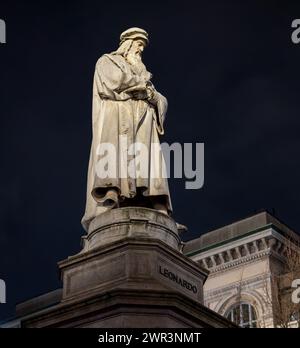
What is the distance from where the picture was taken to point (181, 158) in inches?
616

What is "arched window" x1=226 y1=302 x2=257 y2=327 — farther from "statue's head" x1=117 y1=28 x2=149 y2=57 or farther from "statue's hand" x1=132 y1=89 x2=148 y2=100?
"statue's hand" x1=132 y1=89 x2=148 y2=100

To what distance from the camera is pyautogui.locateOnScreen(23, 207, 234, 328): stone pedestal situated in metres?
11.5

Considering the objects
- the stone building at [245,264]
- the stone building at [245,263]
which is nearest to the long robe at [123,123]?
→ the stone building at [245,264]

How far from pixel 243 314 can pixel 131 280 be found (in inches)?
1371

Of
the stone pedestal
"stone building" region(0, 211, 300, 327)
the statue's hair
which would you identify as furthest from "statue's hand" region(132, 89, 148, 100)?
"stone building" region(0, 211, 300, 327)

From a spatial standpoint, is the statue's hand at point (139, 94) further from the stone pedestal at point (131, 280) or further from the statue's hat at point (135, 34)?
the stone pedestal at point (131, 280)

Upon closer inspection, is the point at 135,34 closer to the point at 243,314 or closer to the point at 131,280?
the point at 131,280

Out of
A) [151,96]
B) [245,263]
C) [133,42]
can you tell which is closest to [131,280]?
[151,96]

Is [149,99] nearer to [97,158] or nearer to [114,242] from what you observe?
[97,158]

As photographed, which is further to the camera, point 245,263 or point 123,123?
point 245,263

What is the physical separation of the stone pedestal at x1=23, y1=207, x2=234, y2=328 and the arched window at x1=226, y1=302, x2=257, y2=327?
31.7 m

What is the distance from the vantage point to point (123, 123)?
14.3 m

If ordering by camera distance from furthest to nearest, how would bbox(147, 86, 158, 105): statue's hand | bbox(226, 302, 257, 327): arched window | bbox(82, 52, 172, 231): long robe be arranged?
bbox(226, 302, 257, 327): arched window → bbox(147, 86, 158, 105): statue's hand → bbox(82, 52, 172, 231): long robe

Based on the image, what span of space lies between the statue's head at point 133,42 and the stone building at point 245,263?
99.9ft
